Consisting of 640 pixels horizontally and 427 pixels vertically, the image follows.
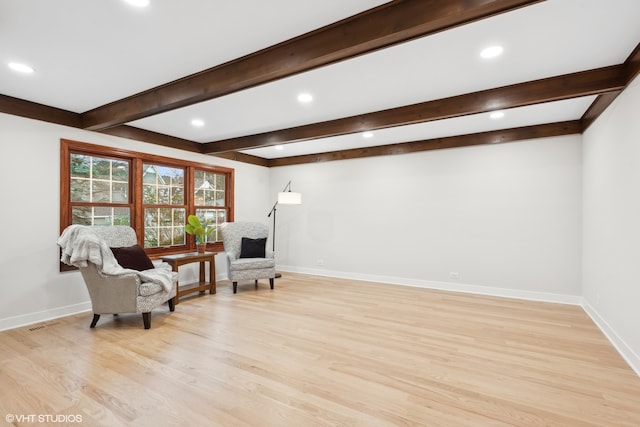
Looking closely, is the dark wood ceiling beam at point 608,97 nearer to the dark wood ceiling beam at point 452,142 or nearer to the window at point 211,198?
the dark wood ceiling beam at point 452,142

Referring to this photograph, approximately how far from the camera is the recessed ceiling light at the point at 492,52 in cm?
236

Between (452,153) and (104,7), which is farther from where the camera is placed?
(452,153)

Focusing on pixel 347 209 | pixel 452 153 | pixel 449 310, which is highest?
pixel 452 153

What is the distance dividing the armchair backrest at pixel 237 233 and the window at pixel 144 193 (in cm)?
69

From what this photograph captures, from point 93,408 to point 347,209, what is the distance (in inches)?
187

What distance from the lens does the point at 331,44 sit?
213 cm

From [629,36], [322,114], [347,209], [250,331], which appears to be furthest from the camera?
[347,209]

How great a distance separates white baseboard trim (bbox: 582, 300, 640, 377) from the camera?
8.05 ft

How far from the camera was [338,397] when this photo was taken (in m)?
2.07

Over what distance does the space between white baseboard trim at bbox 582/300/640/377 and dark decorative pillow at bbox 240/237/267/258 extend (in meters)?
4.43

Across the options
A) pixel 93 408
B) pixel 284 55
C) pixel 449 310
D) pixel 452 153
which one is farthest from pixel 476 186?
pixel 93 408

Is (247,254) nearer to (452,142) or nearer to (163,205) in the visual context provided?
(163,205)

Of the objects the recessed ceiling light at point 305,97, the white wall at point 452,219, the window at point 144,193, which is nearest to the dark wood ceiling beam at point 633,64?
the white wall at point 452,219

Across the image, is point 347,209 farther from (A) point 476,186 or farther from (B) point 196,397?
(B) point 196,397
